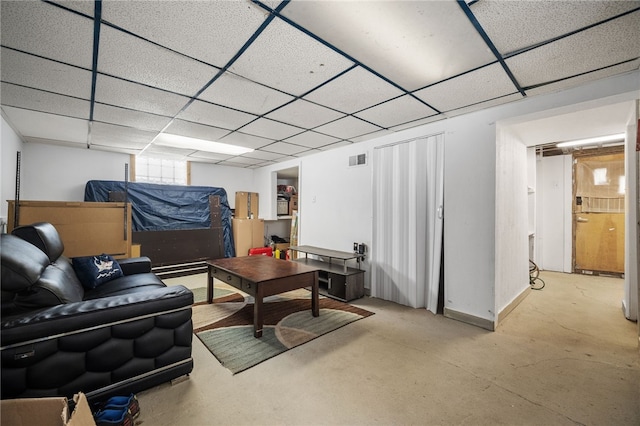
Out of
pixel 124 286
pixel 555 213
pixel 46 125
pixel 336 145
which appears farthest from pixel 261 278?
pixel 555 213

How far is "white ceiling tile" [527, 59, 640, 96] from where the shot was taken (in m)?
2.09

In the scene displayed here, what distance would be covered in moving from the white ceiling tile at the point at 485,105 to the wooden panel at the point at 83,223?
14.1ft

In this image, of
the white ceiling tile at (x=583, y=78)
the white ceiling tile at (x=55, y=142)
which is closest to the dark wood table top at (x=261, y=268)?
the white ceiling tile at (x=583, y=78)

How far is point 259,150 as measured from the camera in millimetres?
4977

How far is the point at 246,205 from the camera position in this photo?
21.9 ft

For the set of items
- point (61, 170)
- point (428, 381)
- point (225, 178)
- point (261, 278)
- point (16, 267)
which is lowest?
point (428, 381)

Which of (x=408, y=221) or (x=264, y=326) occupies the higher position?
(x=408, y=221)

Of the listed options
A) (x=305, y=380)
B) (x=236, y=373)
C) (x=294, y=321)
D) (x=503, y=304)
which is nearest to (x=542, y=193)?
(x=503, y=304)

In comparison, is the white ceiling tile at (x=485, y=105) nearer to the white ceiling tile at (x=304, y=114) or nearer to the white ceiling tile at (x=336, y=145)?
the white ceiling tile at (x=304, y=114)

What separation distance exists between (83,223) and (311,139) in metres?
3.22

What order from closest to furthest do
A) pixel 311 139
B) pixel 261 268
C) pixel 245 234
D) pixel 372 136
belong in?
pixel 261 268
pixel 372 136
pixel 311 139
pixel 245 234

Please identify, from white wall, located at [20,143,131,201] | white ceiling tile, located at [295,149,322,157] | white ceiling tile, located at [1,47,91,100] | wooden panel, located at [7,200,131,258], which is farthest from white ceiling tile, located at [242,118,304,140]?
white wall, located at [20,143,131,201]

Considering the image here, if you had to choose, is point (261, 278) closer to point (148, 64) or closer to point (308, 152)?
point (148, 64)

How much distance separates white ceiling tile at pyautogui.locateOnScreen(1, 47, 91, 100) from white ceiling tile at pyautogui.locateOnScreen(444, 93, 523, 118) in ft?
11.7
